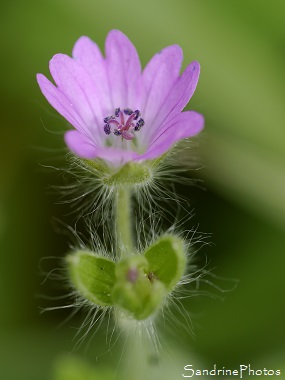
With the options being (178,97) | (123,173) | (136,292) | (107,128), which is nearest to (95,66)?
(107,128)

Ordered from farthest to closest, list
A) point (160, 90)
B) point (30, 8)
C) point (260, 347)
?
point (30, 8)
point (260, 347)
point (160, 90)

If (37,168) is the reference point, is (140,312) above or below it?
below

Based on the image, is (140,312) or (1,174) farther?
(1,174)

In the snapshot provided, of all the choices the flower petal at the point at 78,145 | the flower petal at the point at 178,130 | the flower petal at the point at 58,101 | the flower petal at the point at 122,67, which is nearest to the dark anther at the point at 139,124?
the flower petal at the point at 122,67

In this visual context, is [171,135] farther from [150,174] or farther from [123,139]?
[123,139]

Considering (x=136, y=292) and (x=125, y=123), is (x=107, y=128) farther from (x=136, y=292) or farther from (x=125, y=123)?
(x=136, y=292)

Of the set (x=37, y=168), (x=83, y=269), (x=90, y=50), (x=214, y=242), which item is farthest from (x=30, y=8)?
(x=83, y=269)

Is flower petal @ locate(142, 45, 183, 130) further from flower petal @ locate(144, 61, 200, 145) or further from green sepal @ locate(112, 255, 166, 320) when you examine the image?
A: green sepal @ locate(112, 255, 166, 320)
